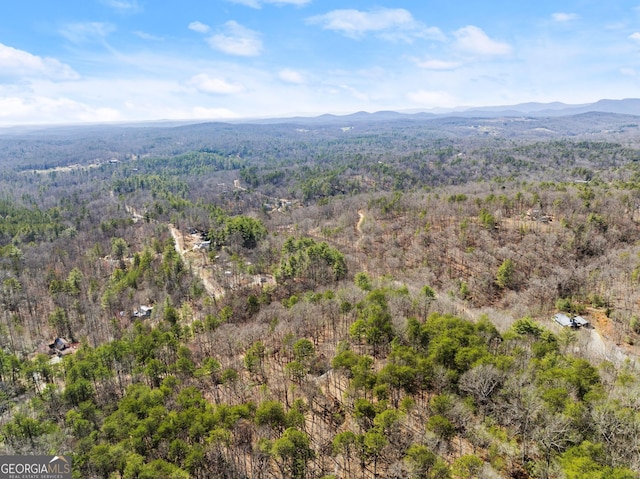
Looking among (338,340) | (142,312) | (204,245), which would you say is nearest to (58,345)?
(142,312)

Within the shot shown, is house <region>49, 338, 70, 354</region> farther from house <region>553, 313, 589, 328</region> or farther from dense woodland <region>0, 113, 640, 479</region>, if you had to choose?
house <region>553, 313, 589, 328</region>

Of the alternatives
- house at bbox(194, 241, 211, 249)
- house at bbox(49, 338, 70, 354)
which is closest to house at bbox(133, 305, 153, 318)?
house at bbox(49, 338, 70, 354)

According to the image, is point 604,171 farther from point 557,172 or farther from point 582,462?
point 582,462

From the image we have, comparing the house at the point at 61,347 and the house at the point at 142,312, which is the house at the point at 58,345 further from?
the house at the point at 142,312

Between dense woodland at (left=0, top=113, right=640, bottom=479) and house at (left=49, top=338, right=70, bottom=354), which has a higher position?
dense woodland at (left=0, top=113, right=640, bottom=479)

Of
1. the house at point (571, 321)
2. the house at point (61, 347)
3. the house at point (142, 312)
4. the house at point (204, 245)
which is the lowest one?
the house at point (61, 347)

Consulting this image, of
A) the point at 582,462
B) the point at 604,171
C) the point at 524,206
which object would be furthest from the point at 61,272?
the point at 604,171

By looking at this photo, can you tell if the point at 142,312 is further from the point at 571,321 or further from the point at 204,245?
the point at 571,321

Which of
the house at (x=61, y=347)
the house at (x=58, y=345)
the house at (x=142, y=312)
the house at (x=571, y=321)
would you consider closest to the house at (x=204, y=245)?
the house at (x=142, y=312)

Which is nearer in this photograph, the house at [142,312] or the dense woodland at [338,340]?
the dense woodland at [338,340]
